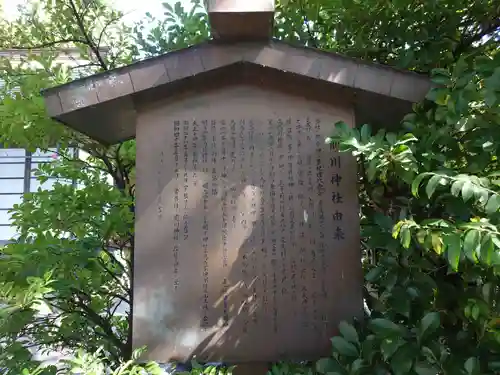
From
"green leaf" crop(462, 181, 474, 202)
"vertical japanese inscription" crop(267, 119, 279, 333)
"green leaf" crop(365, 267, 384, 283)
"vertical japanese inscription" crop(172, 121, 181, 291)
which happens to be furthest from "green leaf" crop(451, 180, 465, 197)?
"vertical japanese inscription" crop(172, 121, 181, 291)

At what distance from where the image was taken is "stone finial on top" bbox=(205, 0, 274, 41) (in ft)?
8.33

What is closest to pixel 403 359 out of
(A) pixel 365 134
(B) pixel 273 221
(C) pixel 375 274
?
(C) pixel 375 274

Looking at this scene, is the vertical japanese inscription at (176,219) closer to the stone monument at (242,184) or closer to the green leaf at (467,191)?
the stone monument at (242,184)

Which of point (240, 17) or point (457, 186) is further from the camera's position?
point (240, 17)

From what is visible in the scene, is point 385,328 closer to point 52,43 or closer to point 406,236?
point 406,236

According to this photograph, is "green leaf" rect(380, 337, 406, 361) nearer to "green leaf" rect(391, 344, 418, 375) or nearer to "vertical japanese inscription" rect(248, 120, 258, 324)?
"green leaf" rect(391, 344, 418, 375)

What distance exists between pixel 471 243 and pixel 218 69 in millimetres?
1828

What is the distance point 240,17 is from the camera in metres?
2.58

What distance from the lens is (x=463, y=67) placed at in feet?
8.16

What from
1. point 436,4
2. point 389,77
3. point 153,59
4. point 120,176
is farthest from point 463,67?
point 120,176

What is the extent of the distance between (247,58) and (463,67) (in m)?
1.29

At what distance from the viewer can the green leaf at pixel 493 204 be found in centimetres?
189

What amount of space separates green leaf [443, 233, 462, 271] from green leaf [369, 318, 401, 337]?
56cm

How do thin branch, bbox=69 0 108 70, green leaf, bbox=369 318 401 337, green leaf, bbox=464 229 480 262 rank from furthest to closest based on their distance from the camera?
thin branch, bbox=69 0 108 70 → green leaf, bbox=369 318 401 337 → green leaf, bbox=464 229 480 262
